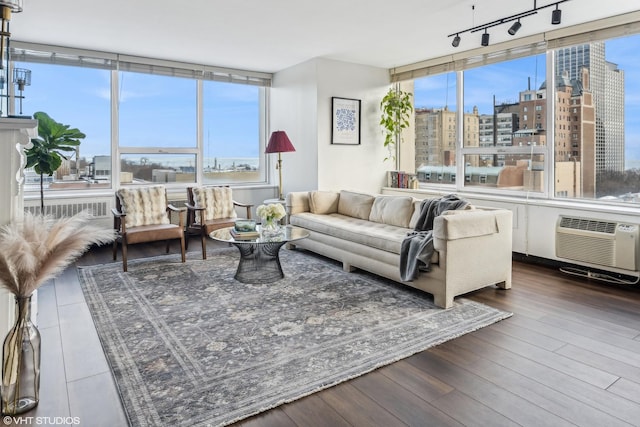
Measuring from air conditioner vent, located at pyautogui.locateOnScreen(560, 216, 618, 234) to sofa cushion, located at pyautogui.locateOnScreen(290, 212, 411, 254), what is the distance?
5.40 feet

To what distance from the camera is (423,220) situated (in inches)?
157

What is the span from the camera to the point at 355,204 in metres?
5.21

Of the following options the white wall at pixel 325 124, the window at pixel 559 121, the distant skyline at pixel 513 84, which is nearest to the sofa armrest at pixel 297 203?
the white wall at pixel 325 124

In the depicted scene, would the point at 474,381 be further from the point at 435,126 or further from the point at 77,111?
the point at 77,111

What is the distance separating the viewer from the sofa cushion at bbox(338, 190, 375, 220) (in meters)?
5.08

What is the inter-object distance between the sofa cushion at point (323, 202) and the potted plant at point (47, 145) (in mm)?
2905

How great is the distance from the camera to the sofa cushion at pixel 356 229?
12.5 ft

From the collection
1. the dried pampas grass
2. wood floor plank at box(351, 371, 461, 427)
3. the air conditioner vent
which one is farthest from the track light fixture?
the dried pampas grass

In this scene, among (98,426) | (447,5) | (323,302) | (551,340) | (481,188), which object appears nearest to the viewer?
(98,426)

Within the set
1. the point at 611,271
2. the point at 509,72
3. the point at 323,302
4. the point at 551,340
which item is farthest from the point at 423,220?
the point at 509,72

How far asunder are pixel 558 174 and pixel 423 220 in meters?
1.94

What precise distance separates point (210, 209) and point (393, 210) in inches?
95.4

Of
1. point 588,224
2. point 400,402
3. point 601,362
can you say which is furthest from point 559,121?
point 400,402

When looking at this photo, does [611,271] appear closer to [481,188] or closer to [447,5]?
[481,188]
